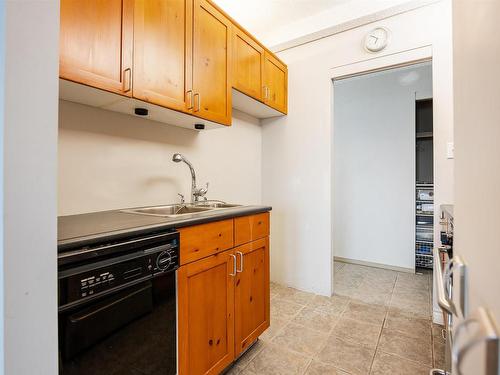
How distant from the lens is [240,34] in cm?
197

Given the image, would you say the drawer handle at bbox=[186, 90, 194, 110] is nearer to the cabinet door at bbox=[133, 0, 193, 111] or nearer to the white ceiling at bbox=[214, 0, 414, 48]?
the cabinet door at bbox=[133, 0, 193, 111]

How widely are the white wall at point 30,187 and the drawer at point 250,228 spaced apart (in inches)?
37.5

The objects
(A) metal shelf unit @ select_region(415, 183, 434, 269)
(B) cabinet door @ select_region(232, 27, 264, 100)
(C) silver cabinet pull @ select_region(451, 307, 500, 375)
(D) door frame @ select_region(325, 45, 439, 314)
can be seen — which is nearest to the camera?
(C) silver cabinet pull @ select_region(451, 307, 500, 375)

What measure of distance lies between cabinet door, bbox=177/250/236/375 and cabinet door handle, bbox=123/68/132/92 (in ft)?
2.89

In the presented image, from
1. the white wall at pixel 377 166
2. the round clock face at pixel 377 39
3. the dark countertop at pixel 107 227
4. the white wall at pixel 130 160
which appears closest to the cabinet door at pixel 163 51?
the white wall at pixel 130 160

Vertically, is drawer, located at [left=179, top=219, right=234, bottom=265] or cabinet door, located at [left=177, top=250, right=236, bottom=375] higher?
drawer, located at [left=179, top=219, right=234, bottom=265]

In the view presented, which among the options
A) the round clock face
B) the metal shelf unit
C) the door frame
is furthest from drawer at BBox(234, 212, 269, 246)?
the metal shelf unit

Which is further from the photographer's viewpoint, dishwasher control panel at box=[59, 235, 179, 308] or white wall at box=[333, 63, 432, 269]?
white wall at box=[333, 63, 432, 269]

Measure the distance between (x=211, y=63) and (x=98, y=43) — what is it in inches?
28.2

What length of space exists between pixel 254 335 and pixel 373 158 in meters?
2.74

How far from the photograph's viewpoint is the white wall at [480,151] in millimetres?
374

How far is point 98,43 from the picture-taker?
3.71 ft

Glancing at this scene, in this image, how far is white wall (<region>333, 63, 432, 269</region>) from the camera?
320 centimetres

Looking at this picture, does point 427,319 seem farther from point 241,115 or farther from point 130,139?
point 130,139
